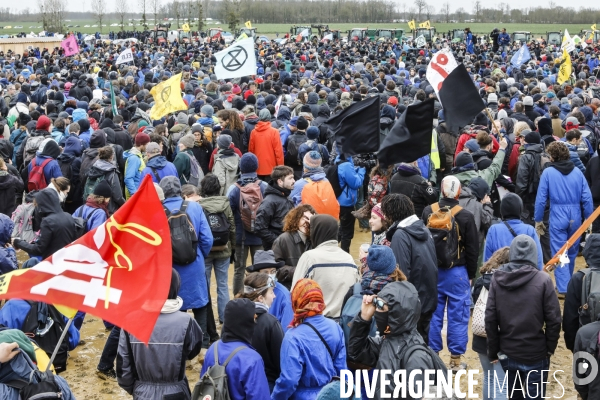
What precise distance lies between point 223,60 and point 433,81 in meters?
5.63

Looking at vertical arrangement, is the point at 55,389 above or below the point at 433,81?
below

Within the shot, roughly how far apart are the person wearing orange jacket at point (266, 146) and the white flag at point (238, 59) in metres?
3.83

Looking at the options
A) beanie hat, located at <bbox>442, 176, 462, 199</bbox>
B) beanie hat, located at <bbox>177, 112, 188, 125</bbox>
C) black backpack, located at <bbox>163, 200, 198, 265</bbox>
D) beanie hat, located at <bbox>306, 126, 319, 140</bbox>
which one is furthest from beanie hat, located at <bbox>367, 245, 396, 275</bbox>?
beanie hat, located at <bbox>177, 112, 188, 125</bbox>

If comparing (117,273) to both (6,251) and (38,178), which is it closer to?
(6,251)

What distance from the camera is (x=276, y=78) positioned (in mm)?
19938

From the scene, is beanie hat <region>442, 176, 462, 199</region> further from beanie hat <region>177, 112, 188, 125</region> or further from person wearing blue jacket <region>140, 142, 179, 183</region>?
beanie hat <region>177, 112, 188, 125</region>

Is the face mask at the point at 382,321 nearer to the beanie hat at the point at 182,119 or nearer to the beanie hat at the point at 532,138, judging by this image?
the beanie hat at the point at 532,138

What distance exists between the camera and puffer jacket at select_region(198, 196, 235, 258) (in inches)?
293

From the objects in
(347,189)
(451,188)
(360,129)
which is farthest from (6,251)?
(347,189)

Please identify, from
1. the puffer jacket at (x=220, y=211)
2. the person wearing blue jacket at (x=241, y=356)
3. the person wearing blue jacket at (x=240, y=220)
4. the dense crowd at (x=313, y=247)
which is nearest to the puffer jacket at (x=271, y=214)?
the dense crowd at (x=313, y=247)

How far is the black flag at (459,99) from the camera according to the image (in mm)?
7961

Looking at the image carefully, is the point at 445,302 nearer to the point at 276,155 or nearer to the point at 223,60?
the point at 276,155

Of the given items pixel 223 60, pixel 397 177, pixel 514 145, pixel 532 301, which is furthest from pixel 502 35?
pixel 532 301

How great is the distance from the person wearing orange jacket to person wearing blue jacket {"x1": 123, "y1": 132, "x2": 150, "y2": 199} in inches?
68.4
